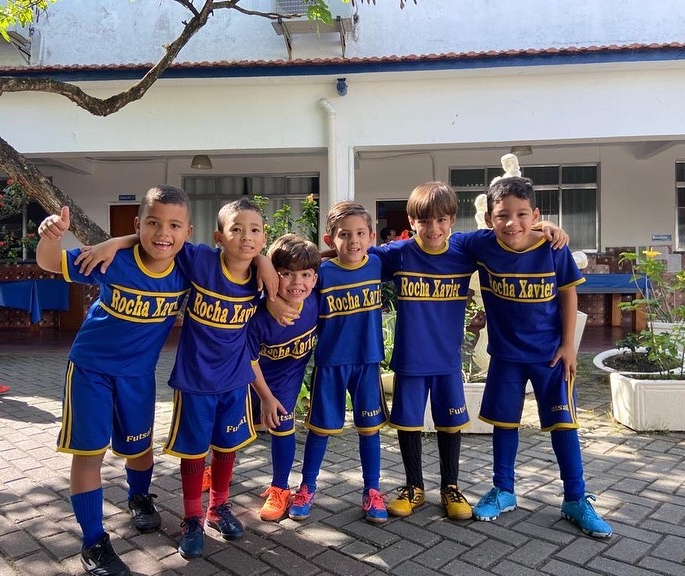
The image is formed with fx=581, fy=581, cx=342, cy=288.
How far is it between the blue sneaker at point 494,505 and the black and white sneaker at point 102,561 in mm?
1628

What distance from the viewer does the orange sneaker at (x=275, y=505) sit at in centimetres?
286

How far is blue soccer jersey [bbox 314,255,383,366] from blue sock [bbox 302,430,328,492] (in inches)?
15.3

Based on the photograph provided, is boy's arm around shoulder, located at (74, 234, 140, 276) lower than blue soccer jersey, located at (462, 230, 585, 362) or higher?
higher

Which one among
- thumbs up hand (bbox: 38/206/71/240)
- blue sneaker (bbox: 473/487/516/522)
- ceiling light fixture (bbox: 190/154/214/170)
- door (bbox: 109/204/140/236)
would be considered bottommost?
blue sneaker (bbox: 473/487/516/522)

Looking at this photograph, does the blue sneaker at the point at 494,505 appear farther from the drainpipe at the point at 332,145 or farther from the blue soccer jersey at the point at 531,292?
the drainpipe at the point at 332,145

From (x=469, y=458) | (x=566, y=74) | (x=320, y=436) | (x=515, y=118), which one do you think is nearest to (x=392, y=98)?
(x=515, y=118)

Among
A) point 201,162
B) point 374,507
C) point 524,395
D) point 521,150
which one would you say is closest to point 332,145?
point 201,162

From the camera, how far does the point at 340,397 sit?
114 inches

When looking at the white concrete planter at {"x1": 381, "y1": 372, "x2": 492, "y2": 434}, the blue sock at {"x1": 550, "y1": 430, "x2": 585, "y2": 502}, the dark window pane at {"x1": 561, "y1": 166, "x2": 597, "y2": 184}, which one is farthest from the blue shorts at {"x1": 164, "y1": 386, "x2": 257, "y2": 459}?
the dark window pane at {"x1": 561, "y1": 166, "x2": 597, "y2": 184}

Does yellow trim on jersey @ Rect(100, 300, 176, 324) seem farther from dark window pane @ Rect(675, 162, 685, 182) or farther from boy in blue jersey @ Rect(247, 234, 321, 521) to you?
dark window pane @ Rect(675, 162, 685, 182)

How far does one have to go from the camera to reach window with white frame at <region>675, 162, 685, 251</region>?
10.1 meters

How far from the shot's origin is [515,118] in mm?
7289

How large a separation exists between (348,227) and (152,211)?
2.95ft

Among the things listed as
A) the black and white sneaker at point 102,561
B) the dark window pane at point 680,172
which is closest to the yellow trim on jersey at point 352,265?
the black and white sneaker at point 102,561
